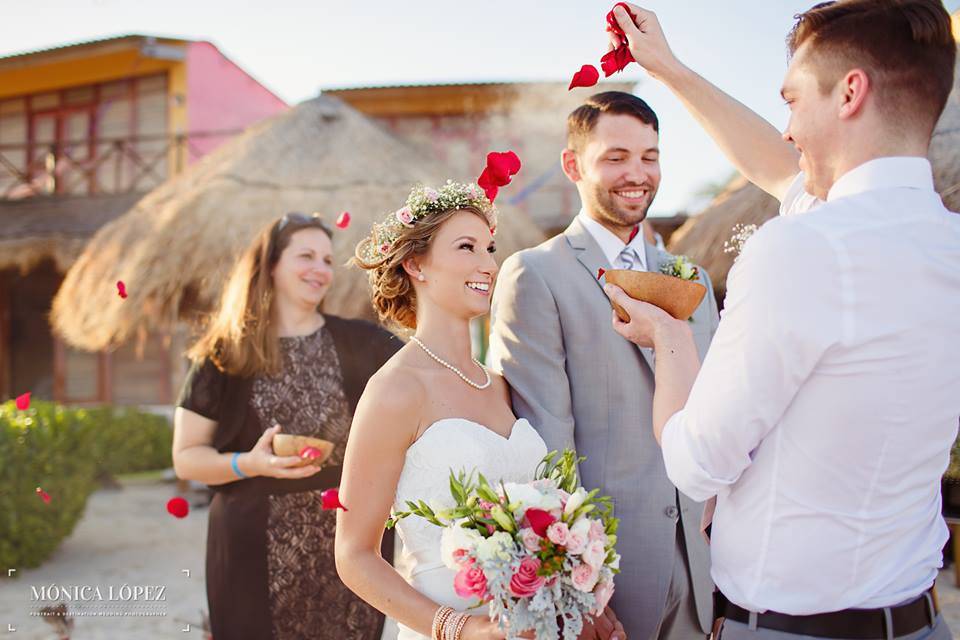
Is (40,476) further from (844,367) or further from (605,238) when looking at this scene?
(844,367)

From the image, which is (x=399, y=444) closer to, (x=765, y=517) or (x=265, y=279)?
(x=765, y=517)

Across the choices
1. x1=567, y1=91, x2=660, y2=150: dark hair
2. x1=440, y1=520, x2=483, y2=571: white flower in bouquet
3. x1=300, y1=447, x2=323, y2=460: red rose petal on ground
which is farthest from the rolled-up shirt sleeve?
x1=300, y1=447, x2=323, y2=460: red rose petal on ground

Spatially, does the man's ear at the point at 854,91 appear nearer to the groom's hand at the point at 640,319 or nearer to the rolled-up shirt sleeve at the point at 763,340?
the rolled-up shirt sleeve at the point at 763,340

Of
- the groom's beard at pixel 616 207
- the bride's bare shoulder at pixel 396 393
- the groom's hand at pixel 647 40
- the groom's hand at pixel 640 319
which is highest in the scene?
the groom's hand at pixel 647 40

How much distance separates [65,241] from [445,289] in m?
13.5

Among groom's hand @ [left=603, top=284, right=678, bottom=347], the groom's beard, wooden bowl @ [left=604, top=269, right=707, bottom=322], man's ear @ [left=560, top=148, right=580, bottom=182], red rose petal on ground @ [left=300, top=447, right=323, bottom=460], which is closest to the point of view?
groom's hand @ [left=603, top=284, right=678, bottom=347]

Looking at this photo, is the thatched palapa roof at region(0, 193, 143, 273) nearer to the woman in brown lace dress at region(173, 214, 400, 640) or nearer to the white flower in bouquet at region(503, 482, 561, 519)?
the woman in brown lace dress at region(173, 214, 400, 640)

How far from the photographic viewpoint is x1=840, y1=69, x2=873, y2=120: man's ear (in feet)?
5.16

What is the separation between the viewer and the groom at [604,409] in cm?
272

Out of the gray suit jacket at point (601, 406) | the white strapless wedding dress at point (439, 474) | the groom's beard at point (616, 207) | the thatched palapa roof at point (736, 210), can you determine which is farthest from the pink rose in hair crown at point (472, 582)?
the thatched palapa roof at point (736, 210)

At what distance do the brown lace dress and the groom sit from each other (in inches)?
47.8

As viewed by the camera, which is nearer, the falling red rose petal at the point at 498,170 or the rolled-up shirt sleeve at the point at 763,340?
the rolled-up shirt sleeve at the point at 763,340

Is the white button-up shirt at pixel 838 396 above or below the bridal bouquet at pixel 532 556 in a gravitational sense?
above

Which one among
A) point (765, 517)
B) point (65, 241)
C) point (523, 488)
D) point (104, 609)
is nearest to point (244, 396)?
point (523, 488)
